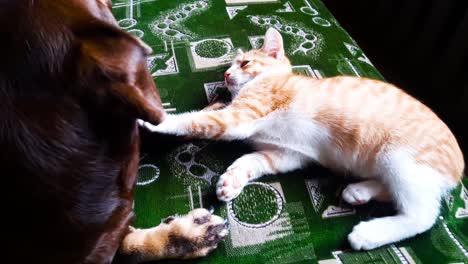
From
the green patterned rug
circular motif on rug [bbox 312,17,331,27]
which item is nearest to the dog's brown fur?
the green patterned rug

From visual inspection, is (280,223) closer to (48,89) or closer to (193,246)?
(193,246)

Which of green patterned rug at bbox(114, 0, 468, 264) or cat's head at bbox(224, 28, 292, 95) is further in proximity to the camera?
cat's head at bbox(224, 28, 292, 95)

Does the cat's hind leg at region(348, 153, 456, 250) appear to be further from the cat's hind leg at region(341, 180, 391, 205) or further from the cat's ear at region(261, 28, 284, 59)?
the cat's ear at region(261, 28, 284, 59)

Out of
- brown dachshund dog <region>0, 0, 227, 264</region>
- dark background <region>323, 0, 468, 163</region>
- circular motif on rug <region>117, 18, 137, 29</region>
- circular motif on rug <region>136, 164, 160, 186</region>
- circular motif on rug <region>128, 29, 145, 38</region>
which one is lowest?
dark background <region>323, 0, 468, 163</region>

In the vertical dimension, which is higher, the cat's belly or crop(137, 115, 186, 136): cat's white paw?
crop(137, 115, 186, 136): cat's white paw

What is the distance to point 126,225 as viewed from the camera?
0.94 metres

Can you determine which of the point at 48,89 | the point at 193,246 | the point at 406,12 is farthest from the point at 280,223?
the point at 406,12

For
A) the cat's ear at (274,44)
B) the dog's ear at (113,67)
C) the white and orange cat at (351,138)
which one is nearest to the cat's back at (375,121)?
the white and orange cat at (351,138)

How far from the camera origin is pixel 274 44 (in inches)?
62.1

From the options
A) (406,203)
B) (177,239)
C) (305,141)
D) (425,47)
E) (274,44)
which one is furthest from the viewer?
(425,47)

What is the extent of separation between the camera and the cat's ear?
1.57 m

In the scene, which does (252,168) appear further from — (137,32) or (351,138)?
(137,32)

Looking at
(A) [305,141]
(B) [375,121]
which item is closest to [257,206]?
(A) [305,141]

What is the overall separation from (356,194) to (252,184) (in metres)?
0.28
